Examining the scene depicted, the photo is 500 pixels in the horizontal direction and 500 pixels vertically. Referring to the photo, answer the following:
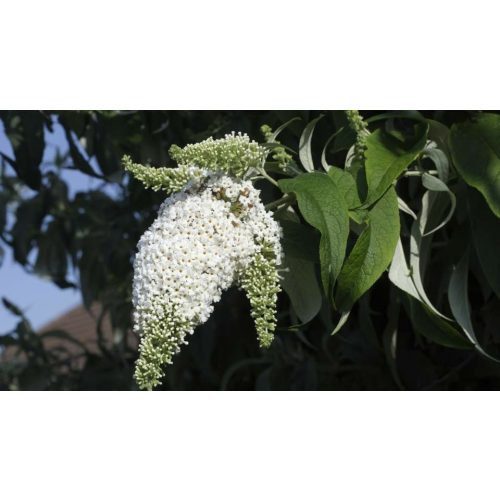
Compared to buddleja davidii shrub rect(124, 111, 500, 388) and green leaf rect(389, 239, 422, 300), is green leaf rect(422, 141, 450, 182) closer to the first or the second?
buddleja davidii shrub rect(124, 111, 500, 388)

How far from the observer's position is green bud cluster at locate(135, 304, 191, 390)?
1.11 m

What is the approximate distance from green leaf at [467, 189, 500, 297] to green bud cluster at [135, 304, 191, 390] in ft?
1.91

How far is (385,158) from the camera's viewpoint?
4.10ft

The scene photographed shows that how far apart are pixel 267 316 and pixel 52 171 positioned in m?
2.52

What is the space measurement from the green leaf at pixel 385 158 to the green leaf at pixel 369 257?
3 centimetres

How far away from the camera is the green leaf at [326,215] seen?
110 centimetres

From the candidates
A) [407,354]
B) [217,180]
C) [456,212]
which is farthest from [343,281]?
[407,354]

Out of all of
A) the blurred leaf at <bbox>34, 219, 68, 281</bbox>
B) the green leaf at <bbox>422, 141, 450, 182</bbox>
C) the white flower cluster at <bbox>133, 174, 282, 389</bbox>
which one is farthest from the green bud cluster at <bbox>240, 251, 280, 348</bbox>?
the blurred leaf at <bbox>34, 219, 68, 281</bbox>

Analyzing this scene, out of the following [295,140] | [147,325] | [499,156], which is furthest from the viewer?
[295,140]

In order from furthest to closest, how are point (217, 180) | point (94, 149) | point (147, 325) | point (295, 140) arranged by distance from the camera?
1. point (94, 149)
2. point (295, 140)
3. point (217, 180)
4. point (147, 325)

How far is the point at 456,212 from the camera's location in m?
1.59

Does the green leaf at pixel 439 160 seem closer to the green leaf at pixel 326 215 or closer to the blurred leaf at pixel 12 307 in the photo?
the green leaf at pixel 326 215

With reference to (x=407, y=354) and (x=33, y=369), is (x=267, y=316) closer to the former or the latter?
(x=407, y=354)

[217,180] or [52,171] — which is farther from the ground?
[217,180]
